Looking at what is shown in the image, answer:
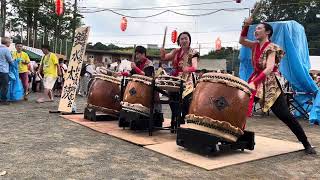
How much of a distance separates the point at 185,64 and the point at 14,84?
6.33 m

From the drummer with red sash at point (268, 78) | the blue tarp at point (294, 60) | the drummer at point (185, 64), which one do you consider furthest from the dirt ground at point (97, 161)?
the blue tarp at point (294, 60)

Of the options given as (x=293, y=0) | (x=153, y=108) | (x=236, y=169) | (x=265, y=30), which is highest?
(x=293, y=0)

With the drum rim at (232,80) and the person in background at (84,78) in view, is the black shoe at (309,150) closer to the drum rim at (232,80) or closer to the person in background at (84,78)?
the drum rim at (232,80)

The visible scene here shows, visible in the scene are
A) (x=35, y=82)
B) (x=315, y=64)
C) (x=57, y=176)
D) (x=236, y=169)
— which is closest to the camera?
(x=57, y=176)

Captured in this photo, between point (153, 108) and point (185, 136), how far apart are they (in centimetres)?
122

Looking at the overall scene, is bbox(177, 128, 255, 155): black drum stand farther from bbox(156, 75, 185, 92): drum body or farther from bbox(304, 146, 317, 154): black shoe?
bbox(156, 75, 185, 92): drum body

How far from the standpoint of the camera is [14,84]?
34.7 feet

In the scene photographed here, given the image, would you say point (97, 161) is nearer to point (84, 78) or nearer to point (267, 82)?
point (267, 82)

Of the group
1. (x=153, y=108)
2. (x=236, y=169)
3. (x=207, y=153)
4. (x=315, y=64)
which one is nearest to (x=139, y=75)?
(x=153, y=108)

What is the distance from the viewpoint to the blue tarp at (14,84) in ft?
34.1

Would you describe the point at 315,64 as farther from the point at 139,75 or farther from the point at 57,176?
the point at 57,176

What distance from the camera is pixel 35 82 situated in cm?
1606

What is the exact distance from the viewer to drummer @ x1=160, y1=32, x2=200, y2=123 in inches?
231

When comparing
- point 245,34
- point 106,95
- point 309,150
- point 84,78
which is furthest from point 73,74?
point 84,78
